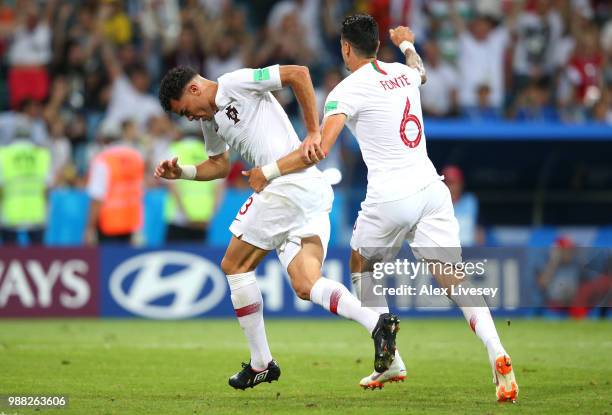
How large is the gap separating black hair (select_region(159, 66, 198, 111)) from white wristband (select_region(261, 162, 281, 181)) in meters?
0.82

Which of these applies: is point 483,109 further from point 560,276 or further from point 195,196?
point 195,196

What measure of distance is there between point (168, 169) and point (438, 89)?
10.3 meters

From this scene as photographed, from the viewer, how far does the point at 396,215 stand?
26.3ft

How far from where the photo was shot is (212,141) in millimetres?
8602

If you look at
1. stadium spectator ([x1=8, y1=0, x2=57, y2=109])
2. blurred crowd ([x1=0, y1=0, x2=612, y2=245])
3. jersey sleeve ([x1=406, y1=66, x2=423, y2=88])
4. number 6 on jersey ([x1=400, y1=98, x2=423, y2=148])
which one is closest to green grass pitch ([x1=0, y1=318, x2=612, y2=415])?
number 6 on jersey ([x1=400, y1=98, x2=423, y2=148])

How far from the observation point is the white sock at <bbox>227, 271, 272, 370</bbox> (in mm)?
8344

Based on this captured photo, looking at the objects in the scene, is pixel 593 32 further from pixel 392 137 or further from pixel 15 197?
pixel 392 137

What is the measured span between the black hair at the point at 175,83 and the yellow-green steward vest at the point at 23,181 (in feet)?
27.8

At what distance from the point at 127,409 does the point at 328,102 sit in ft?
7.99

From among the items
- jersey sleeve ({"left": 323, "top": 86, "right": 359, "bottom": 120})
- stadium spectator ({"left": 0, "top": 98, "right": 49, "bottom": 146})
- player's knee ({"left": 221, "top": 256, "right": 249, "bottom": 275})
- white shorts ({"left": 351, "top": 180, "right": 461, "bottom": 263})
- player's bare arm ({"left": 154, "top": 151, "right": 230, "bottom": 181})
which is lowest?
stadium spectator ({"left": 0, "top": 98, "right": 49, "bottom": 146})

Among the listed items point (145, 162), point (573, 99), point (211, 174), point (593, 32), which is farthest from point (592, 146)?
point (211, 174)

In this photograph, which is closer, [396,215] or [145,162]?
[396,215]

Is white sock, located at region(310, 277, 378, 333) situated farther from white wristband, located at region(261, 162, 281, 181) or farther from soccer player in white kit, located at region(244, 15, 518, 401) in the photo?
white wristband, located at region(261, 162, 281, 181)

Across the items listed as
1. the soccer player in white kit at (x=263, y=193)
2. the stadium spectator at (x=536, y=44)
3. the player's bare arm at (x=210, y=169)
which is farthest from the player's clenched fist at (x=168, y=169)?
the stadium spectator at (x=536, y=44)
